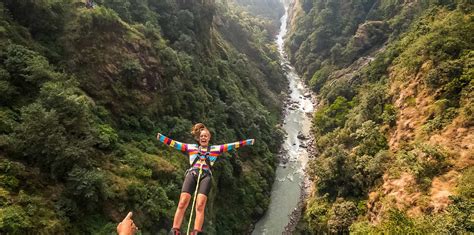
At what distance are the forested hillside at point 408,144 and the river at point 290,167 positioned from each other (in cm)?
328

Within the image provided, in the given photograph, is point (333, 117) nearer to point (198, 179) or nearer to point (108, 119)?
point (108, 119)

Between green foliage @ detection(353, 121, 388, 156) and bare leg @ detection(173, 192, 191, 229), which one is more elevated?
green foliage @ detection(353, 121, 388, 156)

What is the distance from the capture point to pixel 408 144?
29.7 meters

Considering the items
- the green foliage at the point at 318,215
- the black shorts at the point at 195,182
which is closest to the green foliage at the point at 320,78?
the green foliage at the point at 318,215

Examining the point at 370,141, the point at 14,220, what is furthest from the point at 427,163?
the point at 14,220

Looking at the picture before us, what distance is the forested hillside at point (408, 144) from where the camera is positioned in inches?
908

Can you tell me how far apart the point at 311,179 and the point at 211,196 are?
2002 cm

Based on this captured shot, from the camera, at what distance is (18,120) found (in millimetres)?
17703

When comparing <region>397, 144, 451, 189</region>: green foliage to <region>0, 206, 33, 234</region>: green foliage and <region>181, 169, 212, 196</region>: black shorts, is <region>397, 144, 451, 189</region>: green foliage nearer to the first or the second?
<region>181, 169, 212, 196</region>: black shorts

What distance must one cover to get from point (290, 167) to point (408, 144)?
841 inches

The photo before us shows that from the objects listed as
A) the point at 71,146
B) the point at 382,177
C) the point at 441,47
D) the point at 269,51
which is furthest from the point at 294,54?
the point at 71,146

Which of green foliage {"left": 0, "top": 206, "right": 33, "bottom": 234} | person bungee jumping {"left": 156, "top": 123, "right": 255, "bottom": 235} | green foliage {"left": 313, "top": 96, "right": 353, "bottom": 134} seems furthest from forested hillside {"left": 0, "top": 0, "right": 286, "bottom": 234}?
green foliage {"left": 313, "top": 96, "right": 353, "bottom": 134}

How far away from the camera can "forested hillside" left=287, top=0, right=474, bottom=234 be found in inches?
908

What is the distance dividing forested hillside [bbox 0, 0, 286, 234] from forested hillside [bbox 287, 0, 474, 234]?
33.2ft
